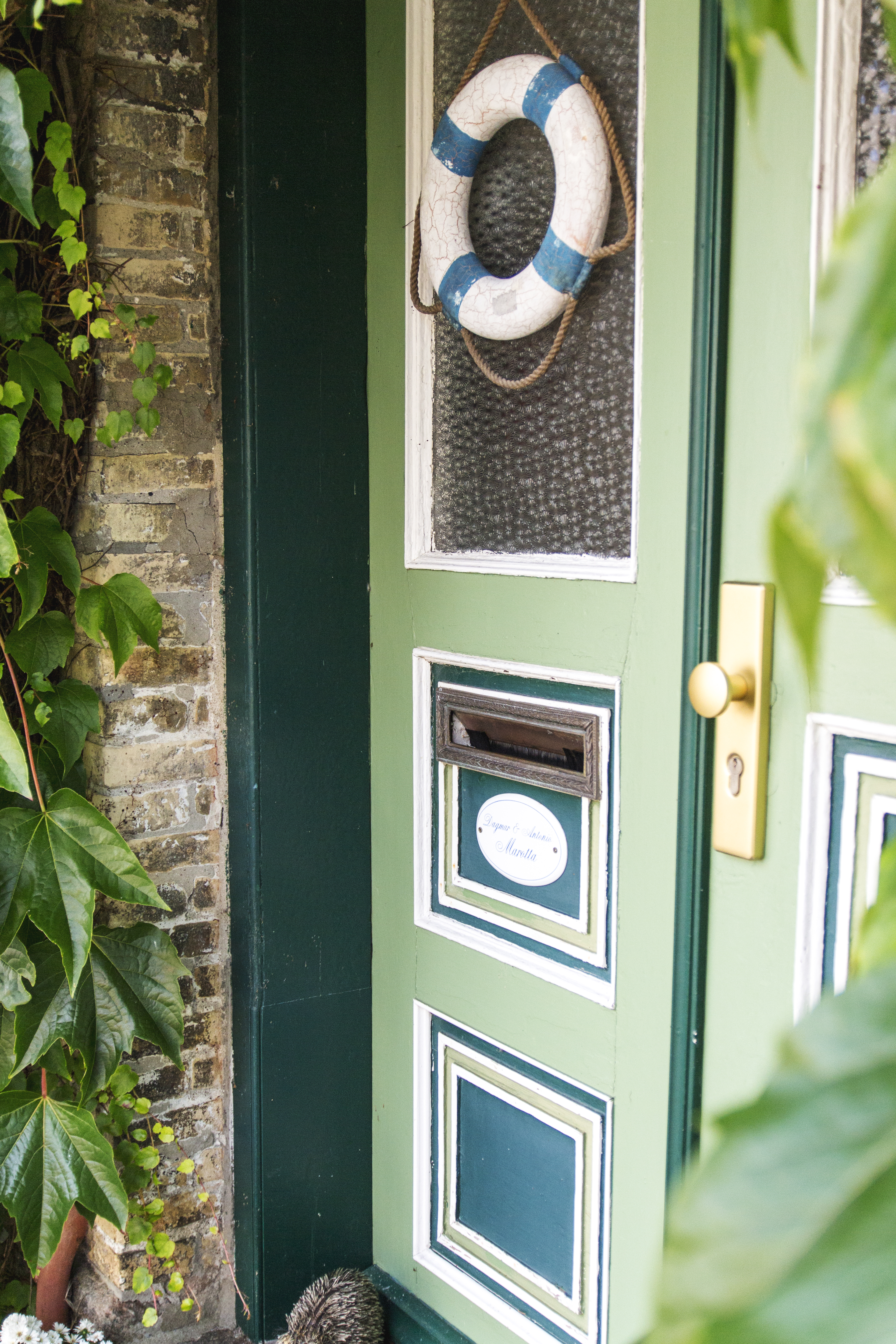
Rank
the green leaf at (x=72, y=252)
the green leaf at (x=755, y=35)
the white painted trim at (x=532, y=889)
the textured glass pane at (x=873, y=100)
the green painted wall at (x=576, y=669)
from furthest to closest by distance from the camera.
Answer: the green leaf at (x=72, y=252)
the white painted trim at (x=532, y=889)
the green painted wall at (x=576, y=669)
the textured glass pane at (x=873, y=100)
the green leaf at (x=755, y=35)

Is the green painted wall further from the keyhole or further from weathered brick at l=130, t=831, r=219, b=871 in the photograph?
weathered brick at l=130, t=831, r=219, b=871

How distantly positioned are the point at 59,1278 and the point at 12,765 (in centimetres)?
108

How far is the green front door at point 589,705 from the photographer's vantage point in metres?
1.28

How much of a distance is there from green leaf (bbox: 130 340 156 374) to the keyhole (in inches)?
44.4

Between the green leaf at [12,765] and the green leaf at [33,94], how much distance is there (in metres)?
0.89

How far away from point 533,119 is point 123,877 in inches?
47.9

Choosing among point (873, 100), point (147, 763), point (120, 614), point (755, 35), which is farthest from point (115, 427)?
point (755, 35)

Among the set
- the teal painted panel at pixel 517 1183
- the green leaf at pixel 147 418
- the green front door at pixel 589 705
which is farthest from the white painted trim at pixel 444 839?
the green leaf at pixel 147 418

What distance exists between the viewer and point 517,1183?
1753mm

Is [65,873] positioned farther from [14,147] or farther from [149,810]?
[14,147]

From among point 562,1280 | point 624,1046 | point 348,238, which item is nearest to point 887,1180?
point 624,1046

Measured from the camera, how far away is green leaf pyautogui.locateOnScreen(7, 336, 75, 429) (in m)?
1.73

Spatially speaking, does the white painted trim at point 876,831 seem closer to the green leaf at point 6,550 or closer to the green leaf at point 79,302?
the green leaf at point 6,550

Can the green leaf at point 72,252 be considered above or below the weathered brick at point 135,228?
below
